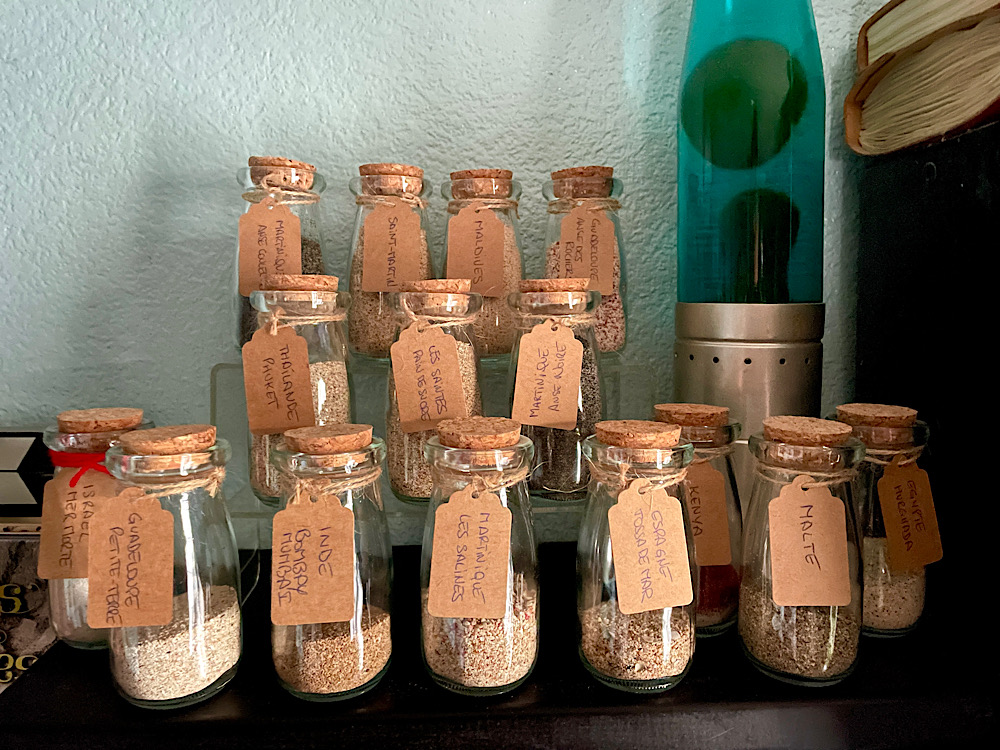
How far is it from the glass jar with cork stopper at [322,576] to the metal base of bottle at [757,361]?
0.43 m

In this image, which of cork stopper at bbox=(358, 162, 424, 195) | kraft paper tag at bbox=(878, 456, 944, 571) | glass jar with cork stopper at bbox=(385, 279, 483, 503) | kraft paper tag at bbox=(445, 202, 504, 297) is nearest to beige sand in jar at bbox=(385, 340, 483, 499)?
glass jar with cork stopper at bbox=(385, 279, 483, 503)

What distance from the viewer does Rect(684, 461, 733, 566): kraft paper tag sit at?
27.1 inches

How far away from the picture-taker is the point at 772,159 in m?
0.83

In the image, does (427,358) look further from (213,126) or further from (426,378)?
(213,126)

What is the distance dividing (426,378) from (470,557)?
0.20 metres

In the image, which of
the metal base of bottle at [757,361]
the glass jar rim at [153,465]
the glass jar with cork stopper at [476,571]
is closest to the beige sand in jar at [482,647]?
the glass jar with cork stopper at [476,571]

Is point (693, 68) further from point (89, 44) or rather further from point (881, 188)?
point (89, 44)

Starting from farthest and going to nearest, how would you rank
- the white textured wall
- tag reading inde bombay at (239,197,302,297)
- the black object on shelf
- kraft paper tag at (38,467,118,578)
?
the white textured wall → tag reading inde bombay at (239,197,302,297) → kraft paper tag at (38,467,118,578) → the black object on shelf

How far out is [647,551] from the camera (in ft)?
1.90

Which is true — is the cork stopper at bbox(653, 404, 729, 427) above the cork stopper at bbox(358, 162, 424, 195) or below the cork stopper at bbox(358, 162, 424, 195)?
below

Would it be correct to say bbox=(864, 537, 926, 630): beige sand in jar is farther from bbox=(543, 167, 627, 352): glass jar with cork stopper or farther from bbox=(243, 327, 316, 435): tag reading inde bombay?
bbox=(243, 327, 316, 435): tag reading inde bombay

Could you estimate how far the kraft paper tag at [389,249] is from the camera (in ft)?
2.57

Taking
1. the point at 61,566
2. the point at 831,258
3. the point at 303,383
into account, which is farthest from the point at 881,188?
the point at 61,566

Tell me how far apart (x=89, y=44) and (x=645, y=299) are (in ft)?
2.69
